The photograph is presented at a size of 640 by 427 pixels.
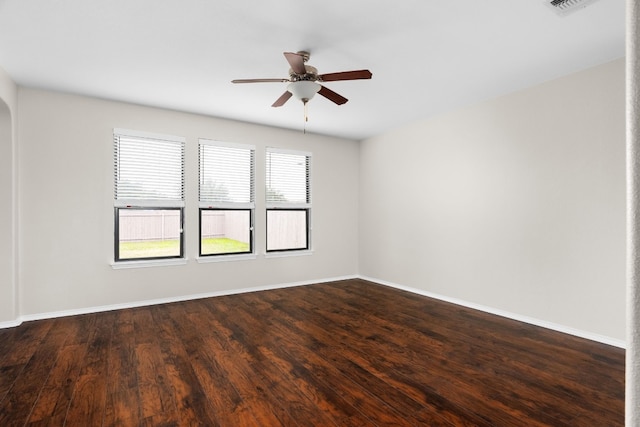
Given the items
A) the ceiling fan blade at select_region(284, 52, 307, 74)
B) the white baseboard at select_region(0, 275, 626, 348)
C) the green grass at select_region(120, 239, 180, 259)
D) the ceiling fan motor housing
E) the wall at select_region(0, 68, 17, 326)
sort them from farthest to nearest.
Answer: the green grass at select_region(120, 239, 180, 259) < the wall at select_region(0, 68, 17, 326) < the white baseboard at select_region(0, 275, 626, 348) < the ceiling fan motor housing < the ceiling fan blade at select_region(284, 52, 307, 74)

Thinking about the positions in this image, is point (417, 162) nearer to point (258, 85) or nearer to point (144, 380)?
point (258, 85)

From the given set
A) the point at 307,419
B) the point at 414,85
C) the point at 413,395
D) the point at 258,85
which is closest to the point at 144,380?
the point at 307,419

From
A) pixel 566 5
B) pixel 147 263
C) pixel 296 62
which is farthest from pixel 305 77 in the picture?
pixel 147 263

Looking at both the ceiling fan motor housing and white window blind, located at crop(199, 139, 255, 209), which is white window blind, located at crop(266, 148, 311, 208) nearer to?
white window blind, located at crop(199, 139, 255, 209)

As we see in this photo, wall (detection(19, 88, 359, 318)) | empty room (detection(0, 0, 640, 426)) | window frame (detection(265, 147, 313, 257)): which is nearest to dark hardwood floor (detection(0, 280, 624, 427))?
empty room (detection(0, 0, 640, 426))

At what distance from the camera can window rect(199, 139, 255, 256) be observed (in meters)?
5.35

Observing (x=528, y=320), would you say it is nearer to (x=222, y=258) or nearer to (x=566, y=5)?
(x=566, y=5)

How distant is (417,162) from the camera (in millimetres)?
5621

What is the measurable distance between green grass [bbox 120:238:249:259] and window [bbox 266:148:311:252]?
63cm

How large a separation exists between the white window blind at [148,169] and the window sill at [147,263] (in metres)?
0.79

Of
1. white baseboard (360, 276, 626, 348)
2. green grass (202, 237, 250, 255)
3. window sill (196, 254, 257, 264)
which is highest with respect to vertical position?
green grass (202, 237, 250, 255)

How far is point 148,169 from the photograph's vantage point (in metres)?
4.88

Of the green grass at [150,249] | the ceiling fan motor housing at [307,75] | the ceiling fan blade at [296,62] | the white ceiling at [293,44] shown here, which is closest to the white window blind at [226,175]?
the green grass at [150,249]

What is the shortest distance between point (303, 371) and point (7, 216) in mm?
3737
